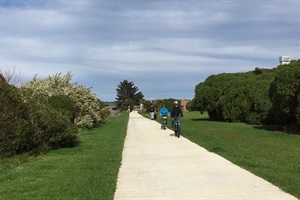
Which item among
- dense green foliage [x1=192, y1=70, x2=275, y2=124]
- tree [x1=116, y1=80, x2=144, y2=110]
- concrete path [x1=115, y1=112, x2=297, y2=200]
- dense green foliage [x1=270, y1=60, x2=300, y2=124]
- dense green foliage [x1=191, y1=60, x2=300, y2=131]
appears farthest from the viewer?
tree [x1=116, y1=80, x2=144, y2=110]

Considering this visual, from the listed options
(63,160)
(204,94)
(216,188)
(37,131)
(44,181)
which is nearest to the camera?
(216,188)

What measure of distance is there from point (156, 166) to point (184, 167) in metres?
0.79

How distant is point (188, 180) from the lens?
848 cm

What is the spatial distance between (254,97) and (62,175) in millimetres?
23341

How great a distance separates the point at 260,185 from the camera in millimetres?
7762

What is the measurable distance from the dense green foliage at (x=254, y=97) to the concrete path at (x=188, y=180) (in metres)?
9.57

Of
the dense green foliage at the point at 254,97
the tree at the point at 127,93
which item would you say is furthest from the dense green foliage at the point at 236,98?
the tree at the point at 127,93

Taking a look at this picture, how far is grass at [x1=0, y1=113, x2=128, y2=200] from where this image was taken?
7.51 metres

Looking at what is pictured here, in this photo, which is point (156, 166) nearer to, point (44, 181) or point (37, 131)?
point (44, 181)

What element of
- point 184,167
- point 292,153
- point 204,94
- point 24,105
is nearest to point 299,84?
point 292,153

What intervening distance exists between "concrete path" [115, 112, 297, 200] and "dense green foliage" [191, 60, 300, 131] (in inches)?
377

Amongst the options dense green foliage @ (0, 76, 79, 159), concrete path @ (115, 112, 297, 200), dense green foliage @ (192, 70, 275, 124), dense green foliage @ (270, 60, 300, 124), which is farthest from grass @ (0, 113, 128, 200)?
dense green foliage @ (192, 70, 275, 124)

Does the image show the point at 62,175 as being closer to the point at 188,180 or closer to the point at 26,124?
the point at 188,180

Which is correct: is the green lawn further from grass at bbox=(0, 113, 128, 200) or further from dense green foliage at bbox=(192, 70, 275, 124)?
dense green foliage at bbox=(192, 70, 275, 124)
